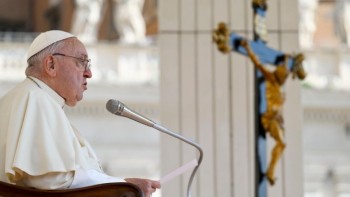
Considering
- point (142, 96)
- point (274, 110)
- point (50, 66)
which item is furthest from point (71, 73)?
point (142, 96)

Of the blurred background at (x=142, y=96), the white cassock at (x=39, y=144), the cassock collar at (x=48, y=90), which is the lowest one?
the blurred background at (x=142, y=96)

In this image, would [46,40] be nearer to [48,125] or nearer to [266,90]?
[48,125]

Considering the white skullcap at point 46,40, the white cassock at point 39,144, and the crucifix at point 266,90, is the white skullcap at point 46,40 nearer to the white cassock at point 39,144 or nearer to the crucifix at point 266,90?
the white cassock at point 39,144

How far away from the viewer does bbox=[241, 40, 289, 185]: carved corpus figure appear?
14.4 ft

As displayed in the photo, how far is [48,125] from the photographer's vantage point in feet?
7.90

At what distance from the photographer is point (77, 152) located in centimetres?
247

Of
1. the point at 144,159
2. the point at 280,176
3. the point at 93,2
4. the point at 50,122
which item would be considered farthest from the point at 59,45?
the point at 93,2

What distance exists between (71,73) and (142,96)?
546cm

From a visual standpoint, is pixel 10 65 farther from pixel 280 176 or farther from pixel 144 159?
pixel 280 176

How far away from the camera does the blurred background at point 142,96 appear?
793 centimetres

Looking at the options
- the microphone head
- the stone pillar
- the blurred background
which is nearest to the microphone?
the microphone head

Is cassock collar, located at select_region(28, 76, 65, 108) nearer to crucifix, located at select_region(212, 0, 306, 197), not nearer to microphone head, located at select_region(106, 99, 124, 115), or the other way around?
microphone head, located at select_region(106, 99, 124, 115)

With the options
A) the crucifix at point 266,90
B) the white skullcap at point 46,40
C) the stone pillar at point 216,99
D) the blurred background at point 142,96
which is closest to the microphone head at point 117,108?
the white skullcap at point 46,40

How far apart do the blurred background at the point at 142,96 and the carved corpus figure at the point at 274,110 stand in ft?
10.9
